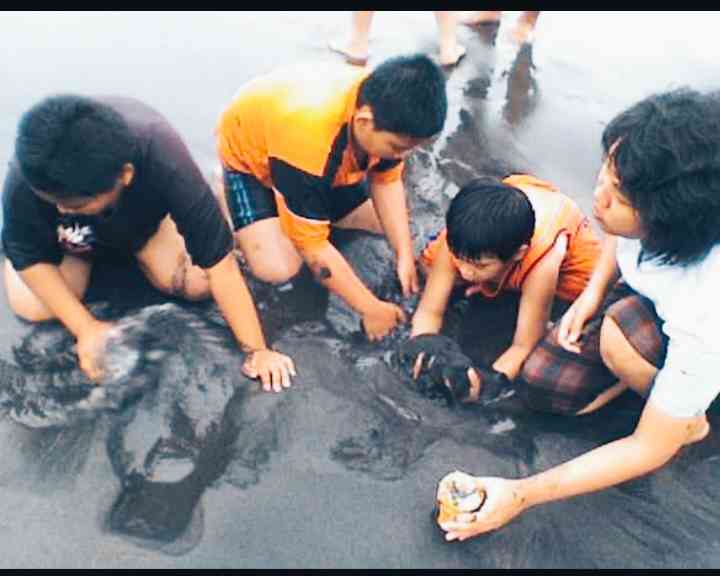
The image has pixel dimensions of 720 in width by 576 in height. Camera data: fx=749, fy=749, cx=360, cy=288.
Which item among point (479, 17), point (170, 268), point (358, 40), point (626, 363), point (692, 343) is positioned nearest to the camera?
point (692, 343)

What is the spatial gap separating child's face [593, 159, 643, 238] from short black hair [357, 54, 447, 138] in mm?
723

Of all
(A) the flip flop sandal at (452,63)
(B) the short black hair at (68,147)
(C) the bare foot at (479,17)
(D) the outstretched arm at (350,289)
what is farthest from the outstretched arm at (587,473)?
(C) the bare foot at (479,17)

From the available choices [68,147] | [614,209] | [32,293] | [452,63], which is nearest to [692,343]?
[614,209]

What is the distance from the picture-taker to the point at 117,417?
7.84 ft

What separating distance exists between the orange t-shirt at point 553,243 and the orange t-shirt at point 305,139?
0.45 m

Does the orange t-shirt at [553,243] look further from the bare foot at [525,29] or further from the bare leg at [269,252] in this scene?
the bare foot at [525,29]

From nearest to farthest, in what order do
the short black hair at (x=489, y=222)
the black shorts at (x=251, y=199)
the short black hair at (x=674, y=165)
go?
the short black hair at (x=674, y=165), the short black hair at (x=489, y=222), the black shorts at (x=251, y=199)

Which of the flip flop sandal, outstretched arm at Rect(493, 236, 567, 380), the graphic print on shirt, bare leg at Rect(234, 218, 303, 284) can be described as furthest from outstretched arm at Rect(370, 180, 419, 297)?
the flip flop sandal

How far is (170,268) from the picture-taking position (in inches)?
113

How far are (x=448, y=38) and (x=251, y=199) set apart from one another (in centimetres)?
219

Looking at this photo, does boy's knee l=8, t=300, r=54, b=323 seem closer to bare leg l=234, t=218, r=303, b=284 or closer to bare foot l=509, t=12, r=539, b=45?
bare leg l=234, t=218, r=303, b=284

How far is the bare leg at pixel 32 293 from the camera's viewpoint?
9.02ft

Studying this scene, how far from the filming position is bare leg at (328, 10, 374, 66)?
4.65 m

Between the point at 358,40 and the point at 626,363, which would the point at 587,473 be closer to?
the point at 626,363
